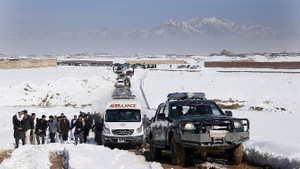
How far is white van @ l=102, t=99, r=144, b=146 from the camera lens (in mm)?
19281

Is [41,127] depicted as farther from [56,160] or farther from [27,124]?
[56,160]

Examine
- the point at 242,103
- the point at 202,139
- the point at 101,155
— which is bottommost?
the point at 242,103

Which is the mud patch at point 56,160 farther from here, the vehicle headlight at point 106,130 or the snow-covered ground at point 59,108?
the vehicle headlight at point 106,130

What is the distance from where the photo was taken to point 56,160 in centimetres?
1509

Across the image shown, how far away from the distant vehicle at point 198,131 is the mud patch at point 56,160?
2.97 metres

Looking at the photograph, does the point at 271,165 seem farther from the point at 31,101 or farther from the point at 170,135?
the point at 31,101

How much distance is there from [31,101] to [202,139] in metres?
45.4

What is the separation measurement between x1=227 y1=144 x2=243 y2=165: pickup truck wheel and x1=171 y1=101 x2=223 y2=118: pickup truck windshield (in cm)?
139

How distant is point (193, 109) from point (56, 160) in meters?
4.87

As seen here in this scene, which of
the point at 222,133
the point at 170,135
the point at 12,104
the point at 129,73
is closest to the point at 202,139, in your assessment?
the point at 222,133

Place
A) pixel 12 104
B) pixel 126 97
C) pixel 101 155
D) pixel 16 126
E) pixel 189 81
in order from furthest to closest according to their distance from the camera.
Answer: pixel 189 81, pixel 12 104, pixel 126 97, pixel 16 126, pixel 101 155

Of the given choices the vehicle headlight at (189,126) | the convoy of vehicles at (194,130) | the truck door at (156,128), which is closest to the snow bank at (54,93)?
the truck door at (156,128)

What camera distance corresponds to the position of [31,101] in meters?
54.4

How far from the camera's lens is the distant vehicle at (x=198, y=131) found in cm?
1168
